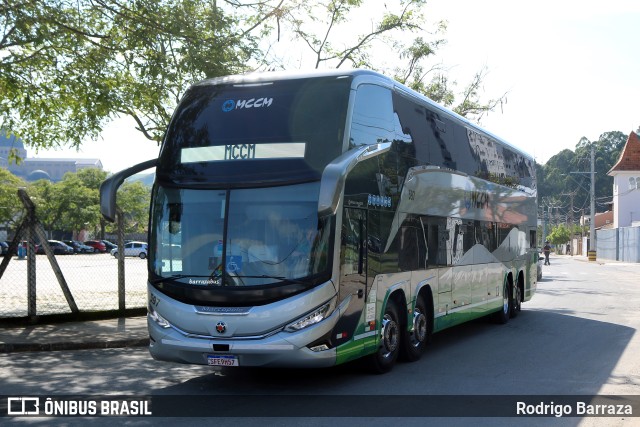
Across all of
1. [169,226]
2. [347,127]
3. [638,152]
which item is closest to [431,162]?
[347,127]

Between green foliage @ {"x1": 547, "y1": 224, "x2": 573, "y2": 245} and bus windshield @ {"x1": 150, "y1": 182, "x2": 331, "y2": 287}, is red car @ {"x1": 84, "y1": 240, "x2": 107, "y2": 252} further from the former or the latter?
green foliage @ {"x1": 547, "y1": 224, "x2": 573, "y2": 245}

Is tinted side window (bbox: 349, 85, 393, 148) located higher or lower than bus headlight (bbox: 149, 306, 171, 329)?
higher

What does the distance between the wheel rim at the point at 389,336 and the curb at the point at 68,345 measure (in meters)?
4.95

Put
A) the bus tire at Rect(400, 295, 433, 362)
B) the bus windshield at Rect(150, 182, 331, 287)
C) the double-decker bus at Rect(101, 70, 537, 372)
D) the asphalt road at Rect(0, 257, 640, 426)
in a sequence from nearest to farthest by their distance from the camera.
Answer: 1. the asphalt road at Rect(0, 257, 640, 426)
2. the double-decker bus at Rect(101, 70, 537, 372)
3. the bus windshield at Rect(150, 182, 331, 287)
4. the bus tire at Rect(400, 295, 433, 362)

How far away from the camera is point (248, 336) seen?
870 centimetres

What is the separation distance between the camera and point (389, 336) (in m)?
10.6

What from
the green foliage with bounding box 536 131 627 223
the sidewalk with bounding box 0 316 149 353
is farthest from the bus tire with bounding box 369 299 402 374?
the green foliage with bounding box 536 131 627 223

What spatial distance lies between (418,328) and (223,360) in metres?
3.89

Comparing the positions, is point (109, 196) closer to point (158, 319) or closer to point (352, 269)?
point (158, 319)

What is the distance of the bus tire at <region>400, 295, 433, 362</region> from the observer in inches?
444

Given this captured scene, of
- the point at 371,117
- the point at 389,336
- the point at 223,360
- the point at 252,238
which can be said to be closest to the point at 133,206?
the point at 389,336

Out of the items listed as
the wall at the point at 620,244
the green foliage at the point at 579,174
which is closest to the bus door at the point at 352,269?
the wall at the point at 620,244

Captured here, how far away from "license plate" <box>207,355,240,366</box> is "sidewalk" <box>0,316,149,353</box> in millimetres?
5029

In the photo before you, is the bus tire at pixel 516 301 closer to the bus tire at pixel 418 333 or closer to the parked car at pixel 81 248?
the bus tire at pixel 418 333
